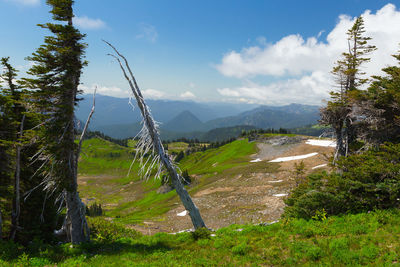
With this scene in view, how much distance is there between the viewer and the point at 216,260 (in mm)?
8844

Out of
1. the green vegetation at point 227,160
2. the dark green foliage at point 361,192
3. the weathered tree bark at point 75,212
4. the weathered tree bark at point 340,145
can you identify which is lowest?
the green vegetation at point 227,160

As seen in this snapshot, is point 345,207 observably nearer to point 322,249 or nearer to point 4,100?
point 322,249

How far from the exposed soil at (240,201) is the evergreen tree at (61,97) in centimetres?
1650

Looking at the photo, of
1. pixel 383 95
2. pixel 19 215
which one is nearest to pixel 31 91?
pixel 19 215

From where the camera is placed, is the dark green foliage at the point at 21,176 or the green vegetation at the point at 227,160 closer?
the dark green foliage at the point at 21,176

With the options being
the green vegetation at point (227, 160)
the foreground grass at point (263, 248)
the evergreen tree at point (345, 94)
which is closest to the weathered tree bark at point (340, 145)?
the evergreen tree at point (345, 94)

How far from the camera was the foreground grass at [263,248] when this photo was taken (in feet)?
25.1

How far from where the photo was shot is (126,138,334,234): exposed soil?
2941 centimetres

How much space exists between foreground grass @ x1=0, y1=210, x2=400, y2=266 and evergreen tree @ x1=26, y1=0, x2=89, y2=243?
3150 mm

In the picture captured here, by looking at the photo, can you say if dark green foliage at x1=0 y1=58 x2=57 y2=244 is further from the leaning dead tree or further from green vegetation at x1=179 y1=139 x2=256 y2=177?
green vegetation at x1=179 y1=139 x2=256 y2=177

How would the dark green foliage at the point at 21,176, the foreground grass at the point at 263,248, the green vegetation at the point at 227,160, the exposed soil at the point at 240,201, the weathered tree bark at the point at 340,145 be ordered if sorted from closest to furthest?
the foreground grass at the point at 263,248 → the dark green foliage at the point at 21,176 → the weathered tree bark at the point at 340,145 → the exposed soil at the point at 240,201 → the green vegetation at the point at 227,160

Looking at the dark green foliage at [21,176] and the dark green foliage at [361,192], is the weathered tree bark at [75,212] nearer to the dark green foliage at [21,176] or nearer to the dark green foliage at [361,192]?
the dark green foliage at [21,176]

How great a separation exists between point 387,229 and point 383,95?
40.9 ft

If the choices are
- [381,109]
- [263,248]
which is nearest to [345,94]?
[381,109]
